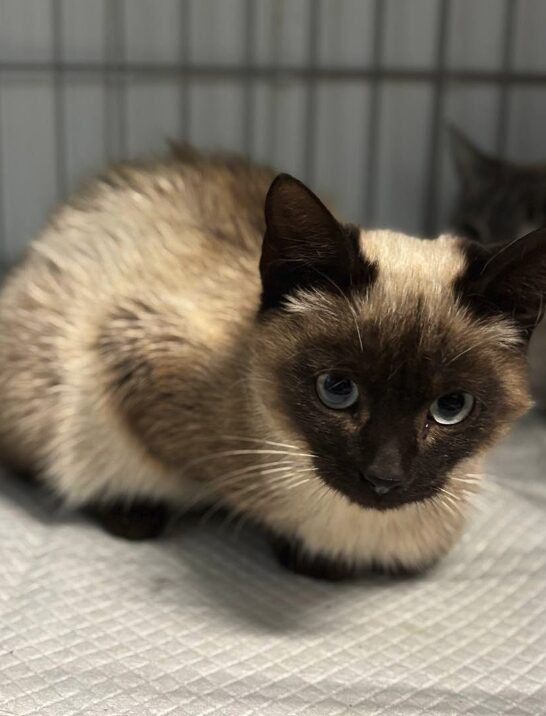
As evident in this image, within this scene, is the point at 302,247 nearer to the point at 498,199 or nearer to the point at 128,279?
the point at 128,279

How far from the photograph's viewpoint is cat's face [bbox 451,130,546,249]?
1.72 metres

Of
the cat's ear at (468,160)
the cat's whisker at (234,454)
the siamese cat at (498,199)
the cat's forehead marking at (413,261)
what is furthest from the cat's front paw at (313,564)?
the cat's ear at (468,160)

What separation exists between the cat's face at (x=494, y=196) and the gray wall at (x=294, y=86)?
0.11 m

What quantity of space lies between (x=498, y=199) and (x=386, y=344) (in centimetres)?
100

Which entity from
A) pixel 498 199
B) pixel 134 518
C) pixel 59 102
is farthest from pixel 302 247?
pixel 59 102

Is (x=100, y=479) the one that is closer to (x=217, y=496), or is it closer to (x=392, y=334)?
(x=217, y=496)

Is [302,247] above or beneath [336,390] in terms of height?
above

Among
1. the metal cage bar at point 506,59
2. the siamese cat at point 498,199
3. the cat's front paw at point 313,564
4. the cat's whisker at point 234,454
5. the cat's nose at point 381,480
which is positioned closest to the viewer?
the cat's nose at point 381,480

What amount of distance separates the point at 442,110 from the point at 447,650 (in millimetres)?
1276

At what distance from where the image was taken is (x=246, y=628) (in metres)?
1.02

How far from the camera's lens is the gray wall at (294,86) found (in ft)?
6.04

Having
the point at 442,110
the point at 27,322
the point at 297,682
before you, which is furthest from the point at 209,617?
the point at 442,110

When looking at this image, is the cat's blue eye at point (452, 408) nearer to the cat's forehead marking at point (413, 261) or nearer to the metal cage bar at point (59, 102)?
the cat's forehead marking at point (413, 261)

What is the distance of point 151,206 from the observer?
1.32 m
